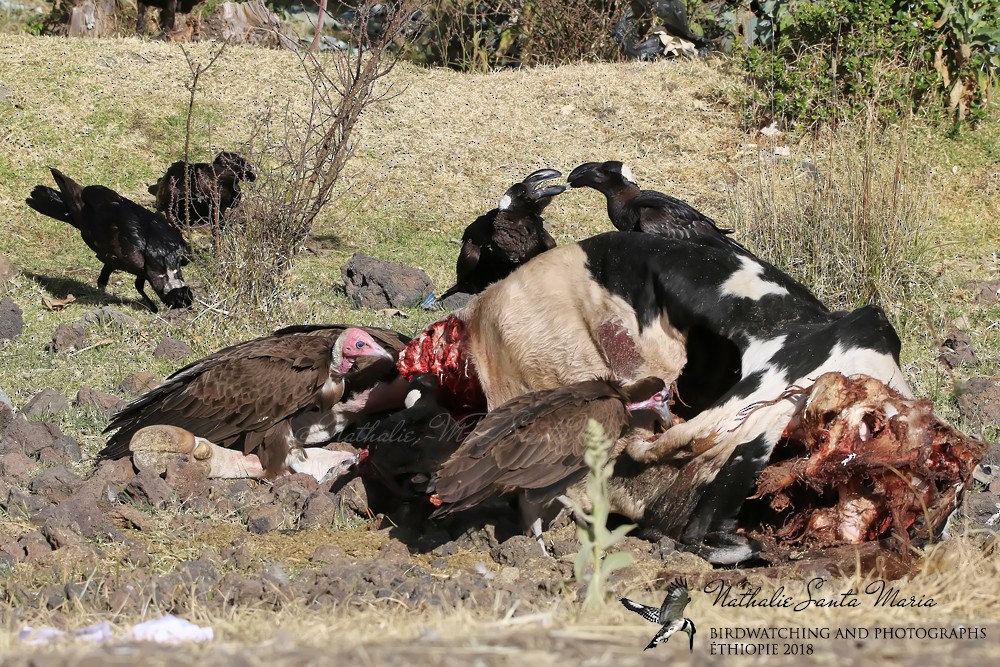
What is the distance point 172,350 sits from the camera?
709 centimetres

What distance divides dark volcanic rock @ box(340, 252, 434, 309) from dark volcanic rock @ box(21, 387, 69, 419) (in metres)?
2.47

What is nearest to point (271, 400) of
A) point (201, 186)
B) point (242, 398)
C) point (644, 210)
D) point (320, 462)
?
point (242, 398)

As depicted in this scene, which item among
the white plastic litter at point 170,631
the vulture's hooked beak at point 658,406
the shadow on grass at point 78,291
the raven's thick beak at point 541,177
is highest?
the raven's thick beak at point 541,177

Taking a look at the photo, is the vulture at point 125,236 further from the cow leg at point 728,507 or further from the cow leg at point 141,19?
the cow leg at point 141,19

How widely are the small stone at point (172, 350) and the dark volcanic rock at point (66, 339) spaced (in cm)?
46

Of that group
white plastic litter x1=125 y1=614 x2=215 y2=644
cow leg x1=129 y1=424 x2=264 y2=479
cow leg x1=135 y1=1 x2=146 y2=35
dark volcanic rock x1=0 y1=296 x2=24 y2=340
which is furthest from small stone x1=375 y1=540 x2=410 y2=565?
cow leg x1=135 y1=1 x2=146 y2=35

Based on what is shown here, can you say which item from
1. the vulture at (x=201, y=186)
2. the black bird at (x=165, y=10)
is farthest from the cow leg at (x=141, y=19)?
the vulture at (x=201, y=186)

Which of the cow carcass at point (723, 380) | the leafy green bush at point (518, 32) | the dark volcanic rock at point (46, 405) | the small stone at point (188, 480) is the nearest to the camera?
the cow carcass at point (723, 380)

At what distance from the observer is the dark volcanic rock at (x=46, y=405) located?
240 inches

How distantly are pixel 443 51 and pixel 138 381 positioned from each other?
975 centimetres

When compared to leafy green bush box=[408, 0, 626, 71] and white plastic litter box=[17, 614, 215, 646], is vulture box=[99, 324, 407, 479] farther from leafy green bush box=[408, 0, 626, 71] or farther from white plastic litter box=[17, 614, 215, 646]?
leafy green bush box=[408, 0, 626, 71]

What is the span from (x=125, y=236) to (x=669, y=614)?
20.4 ft

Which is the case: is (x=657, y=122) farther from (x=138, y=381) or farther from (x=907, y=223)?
(x=138, y=381)

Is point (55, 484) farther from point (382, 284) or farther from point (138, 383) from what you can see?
point (382, 284)
